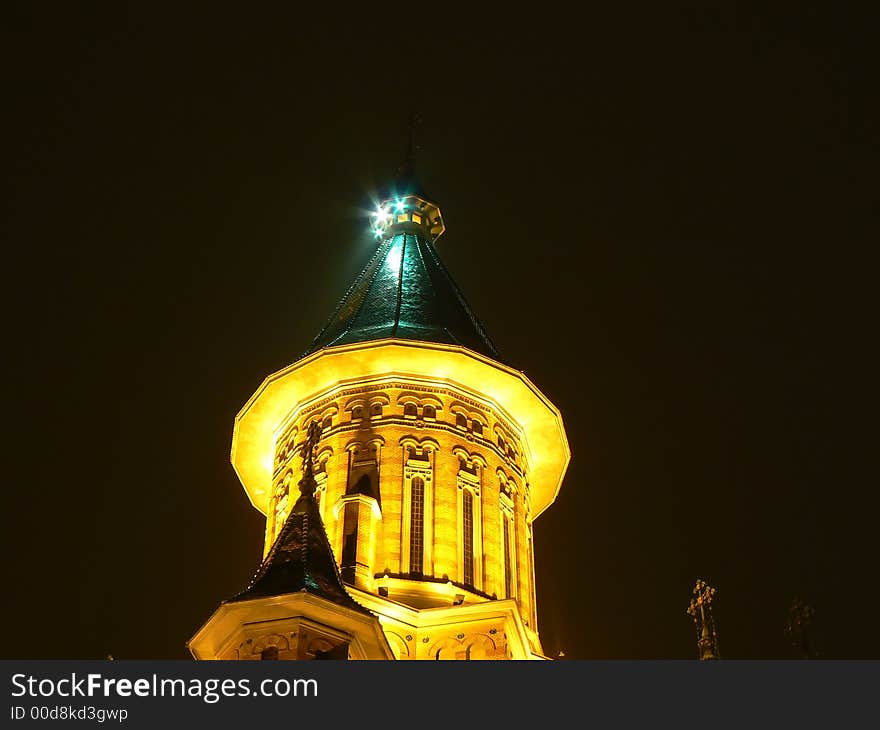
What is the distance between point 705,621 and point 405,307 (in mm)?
14459

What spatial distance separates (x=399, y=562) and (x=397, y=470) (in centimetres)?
273

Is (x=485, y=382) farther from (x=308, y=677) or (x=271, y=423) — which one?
(x=308, y=677)

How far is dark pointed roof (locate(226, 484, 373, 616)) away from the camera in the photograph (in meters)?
27.2

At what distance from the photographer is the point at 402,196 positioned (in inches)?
1852

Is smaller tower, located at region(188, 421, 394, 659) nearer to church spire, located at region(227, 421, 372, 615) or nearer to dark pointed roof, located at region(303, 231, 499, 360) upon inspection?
church spire, located at region(227, 421, 372, 615)

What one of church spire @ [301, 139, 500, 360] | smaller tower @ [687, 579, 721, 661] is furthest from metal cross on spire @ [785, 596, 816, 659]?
church spire @ [301, 139, 500, 360]

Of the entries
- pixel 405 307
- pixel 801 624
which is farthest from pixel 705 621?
pixel 405 307

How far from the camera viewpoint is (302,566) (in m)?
28.0

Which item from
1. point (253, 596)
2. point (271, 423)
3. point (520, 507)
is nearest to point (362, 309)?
point (271, 423)

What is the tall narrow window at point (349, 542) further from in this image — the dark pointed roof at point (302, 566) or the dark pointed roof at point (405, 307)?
the dark pointed roof at point (405, 307)

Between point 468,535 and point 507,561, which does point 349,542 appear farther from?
point 507,561

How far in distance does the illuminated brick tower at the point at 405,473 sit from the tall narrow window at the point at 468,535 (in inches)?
1.5

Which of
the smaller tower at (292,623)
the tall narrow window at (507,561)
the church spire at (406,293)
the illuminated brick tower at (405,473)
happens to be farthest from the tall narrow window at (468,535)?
the smaller tower at (292,623)

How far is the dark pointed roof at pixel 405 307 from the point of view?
38375 millimetres
